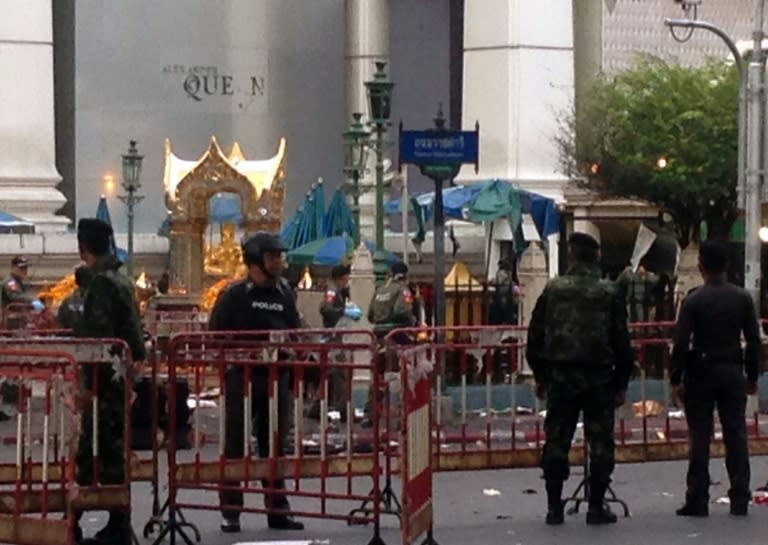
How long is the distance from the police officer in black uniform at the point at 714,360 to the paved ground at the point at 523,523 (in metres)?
0.44

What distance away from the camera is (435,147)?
918 inches

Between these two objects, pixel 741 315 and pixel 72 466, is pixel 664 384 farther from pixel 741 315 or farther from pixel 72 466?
pixel 72 466

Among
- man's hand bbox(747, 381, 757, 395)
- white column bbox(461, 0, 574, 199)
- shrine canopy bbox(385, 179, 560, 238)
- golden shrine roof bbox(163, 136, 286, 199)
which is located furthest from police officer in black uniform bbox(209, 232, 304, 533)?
white column bbox(461, 0, 574, 199)

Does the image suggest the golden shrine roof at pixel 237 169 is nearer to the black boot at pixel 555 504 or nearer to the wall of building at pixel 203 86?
the wall of building at pixel 203 86

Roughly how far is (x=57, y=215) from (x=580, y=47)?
10.2 m

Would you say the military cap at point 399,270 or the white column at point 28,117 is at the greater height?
the white column at point 28,117

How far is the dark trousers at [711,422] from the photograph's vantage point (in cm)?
1438

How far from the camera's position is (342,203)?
117 ft

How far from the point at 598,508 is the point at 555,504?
0.80 feet

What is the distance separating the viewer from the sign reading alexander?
4250 centimetres

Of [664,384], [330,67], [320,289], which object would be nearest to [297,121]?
[330,67]

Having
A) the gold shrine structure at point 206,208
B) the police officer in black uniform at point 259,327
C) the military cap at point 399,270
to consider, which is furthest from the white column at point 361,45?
the police officer in black uniform at point 259,327

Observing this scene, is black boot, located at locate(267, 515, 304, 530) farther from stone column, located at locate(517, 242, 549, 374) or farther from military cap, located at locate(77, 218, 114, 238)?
stone column, located at locate(517, 242, 549, 374)

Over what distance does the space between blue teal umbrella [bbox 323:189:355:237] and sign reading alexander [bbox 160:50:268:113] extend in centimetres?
748
